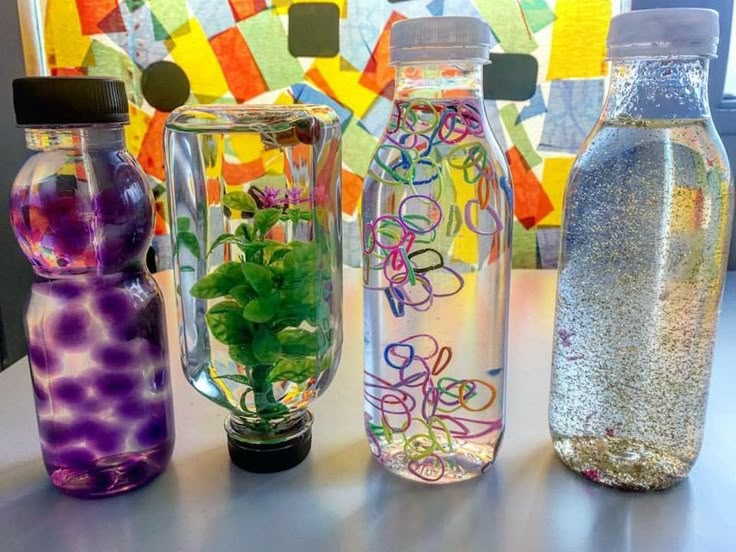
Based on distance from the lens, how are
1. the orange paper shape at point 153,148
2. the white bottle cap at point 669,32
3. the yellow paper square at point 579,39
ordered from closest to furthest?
the white bottle cap at point 669,32 < the yellow paper square at point 579,39 < the orange paper shape at point 153,148

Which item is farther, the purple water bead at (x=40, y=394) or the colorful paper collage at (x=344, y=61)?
the colorful paper collage at (x=344, y=61)

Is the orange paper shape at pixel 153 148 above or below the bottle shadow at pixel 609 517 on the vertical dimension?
above

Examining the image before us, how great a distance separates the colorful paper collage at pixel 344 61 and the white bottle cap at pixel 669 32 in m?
0.93

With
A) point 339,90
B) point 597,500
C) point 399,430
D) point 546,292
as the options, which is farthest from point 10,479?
point 339,90

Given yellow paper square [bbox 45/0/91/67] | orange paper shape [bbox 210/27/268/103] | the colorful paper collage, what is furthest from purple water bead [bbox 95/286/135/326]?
yellow paper square [bbox 45/0/91/67]

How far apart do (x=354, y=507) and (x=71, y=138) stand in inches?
11.3

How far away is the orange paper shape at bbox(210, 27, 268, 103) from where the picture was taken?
131 centimetres

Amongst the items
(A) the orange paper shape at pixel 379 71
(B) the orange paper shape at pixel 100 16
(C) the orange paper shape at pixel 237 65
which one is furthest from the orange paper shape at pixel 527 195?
(B) the orange paper shape at pixel 100 16

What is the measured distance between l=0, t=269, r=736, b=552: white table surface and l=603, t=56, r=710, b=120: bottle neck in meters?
0.24

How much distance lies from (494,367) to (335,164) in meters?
0.18

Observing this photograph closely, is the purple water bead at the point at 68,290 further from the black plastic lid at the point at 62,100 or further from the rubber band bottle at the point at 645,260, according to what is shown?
the rubber band bottle at the point at 645,260

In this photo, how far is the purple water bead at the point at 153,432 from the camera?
44 centimetres

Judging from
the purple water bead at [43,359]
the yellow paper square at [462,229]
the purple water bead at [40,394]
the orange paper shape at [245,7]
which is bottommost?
the purple water bead at [40,394]

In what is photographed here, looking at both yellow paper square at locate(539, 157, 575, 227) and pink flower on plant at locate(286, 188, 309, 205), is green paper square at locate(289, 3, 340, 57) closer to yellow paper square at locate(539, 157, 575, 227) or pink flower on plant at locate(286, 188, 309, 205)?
yellow paper square at locate(539, 157, 575, 227)
